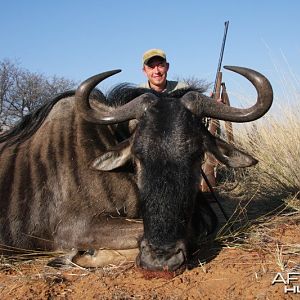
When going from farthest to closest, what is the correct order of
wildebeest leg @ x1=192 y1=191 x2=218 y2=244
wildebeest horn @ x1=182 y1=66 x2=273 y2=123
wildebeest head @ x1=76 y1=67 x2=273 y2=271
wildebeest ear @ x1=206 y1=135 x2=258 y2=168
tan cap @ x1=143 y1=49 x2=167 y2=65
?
tan cap @ x1=143 y1=49 x2=167 y2=65 < wildebeest leg @ x1=192 y1=191 x2=218 y2=244 < wildebeest ear @ x1=206 y1=135 x2=258 y2=168 < wildebeest horn @ x1=182 y1=66 x2=273 y2=123 < wildebeest head @ x1=76 y1=67 x2=273 y2=271

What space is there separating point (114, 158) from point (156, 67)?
3.24m

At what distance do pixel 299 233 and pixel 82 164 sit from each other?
2264mm

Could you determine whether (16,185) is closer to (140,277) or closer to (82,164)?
(82,164)

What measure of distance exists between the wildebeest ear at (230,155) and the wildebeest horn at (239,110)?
0.25m

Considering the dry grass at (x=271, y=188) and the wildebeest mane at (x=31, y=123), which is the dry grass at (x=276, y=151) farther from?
the wildebeest mane at (x=31, y=123)

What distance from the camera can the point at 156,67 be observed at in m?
7.25

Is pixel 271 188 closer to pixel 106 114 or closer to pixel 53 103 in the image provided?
pixel 106 114

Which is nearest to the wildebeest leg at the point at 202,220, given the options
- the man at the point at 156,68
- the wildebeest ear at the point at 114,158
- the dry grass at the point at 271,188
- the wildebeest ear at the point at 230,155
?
the dry grass at the point at 271,188

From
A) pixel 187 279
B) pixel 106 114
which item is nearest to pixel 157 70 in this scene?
pixel 106 114

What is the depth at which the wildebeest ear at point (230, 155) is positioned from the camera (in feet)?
14.0

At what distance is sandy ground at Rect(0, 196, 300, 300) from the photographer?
327 centimetres

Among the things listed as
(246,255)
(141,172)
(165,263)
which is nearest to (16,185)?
(141,172)

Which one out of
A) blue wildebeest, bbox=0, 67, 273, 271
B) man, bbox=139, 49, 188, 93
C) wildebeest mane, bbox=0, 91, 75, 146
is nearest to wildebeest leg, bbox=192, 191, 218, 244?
blue wildebeest, bbox=0, 67, 273, 271

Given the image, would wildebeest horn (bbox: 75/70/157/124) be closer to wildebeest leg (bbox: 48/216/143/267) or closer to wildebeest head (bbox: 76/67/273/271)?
wildebeest head (bbox: 76/67/273/271)
